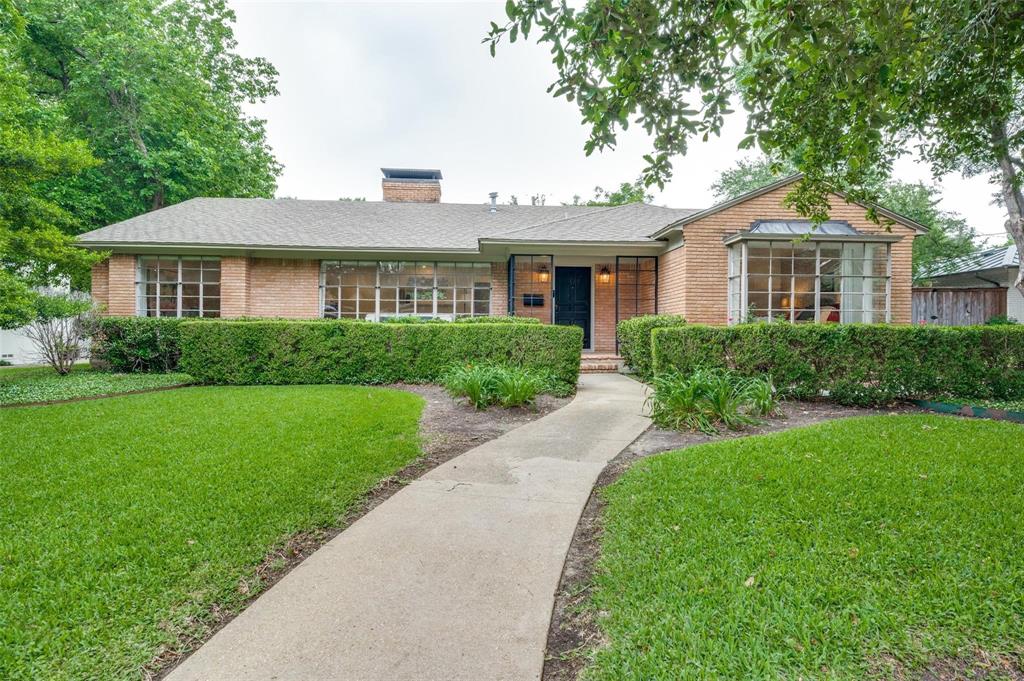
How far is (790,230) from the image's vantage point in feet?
35.3

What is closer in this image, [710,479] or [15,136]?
[710,479]

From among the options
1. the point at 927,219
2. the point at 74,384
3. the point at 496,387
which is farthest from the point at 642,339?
the point at 927,219

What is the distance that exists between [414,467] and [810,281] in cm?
1130

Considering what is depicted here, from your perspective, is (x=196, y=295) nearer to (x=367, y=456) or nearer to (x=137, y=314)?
(x=137, y=314)

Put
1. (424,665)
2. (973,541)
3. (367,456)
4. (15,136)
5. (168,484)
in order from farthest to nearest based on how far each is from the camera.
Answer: (15,136) < (367,456) < (168,484) < (973,541) < (424,665)

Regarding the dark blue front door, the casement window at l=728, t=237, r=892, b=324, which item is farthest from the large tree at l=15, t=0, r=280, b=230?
the casement window at l=728, t=237, r=892, b=324

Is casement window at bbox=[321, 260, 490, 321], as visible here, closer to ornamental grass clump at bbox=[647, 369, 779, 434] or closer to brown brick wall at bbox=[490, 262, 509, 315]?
brown brick wall at bbox=[490, 262, 509, 315]

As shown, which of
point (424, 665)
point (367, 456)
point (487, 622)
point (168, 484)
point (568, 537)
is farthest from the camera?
point (367, 456)

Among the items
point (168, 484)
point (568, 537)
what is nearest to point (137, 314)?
point (168, 484)

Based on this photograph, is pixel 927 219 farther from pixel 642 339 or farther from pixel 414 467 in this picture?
pixel 414 467

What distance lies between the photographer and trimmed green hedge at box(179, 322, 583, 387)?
870cm

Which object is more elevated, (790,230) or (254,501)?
(790,230)

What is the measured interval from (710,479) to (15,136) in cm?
1112

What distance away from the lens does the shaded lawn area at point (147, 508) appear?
6.46ft
